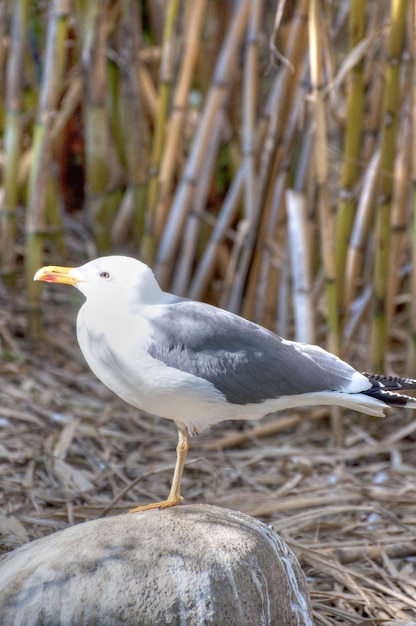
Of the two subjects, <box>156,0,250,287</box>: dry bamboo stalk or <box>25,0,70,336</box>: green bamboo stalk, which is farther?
<box>156,0,250,287</box>: dry bamboo stalk

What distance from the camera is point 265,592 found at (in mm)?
1590

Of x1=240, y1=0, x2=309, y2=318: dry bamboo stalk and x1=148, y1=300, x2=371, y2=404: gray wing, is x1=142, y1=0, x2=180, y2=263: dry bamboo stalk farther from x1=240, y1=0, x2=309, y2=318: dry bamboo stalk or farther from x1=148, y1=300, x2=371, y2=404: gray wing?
x1=148, y1=300, x2=371, y2=404: gray wing

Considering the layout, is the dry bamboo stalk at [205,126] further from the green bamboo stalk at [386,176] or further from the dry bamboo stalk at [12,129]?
the green bamboo stalk at [386,176]

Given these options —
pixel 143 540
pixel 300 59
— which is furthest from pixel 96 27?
pixel 143 540

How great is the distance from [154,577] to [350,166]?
5.22ft

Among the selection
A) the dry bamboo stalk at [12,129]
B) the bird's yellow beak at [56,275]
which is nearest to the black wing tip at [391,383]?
the bird's yellow beak at [56,275]

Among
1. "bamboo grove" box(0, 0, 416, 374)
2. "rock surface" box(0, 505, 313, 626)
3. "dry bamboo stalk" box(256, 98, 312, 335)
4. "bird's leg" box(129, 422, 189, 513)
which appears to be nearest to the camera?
"rock surface" box(0, 505, 313, 626)

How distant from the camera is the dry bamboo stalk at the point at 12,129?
294 cm

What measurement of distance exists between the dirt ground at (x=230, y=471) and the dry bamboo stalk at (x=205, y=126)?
19.2 inches

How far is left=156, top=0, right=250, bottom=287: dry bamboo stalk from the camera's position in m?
3.05

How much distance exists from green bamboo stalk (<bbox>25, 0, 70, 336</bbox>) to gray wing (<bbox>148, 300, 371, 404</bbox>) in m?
1.29

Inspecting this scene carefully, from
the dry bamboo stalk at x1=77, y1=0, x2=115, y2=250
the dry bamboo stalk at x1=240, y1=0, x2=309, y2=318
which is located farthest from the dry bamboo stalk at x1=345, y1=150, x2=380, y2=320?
the dry bamboo stalk at x1=77, y1=0, x2=115, y2=250

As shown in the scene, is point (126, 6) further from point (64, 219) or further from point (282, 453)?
point (282, 453)

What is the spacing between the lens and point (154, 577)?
154cm
